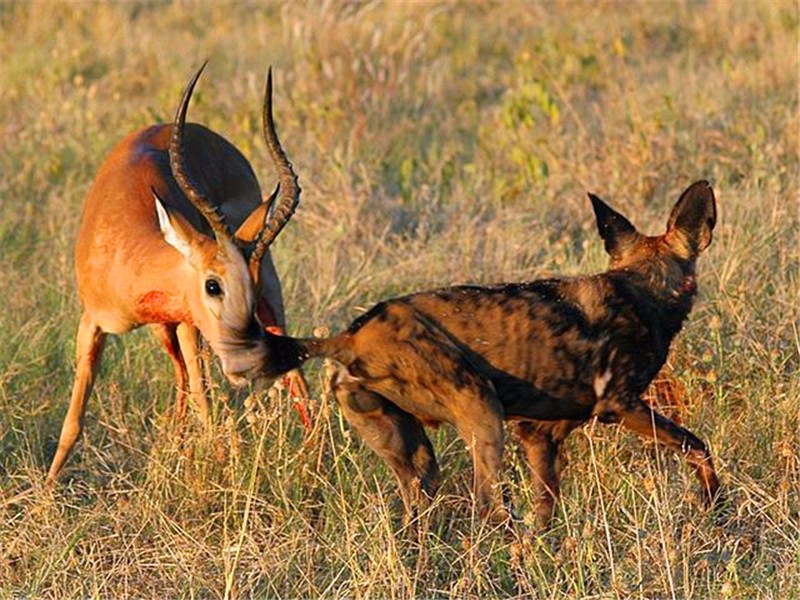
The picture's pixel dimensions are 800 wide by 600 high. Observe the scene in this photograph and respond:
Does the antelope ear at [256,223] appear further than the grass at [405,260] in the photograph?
Yes

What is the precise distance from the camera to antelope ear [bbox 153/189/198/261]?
5016 millimetres

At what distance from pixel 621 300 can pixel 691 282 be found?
0.27 meters

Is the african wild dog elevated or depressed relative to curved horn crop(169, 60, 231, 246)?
depressed

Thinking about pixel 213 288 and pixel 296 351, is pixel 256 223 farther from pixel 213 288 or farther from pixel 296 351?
pixel 296 351

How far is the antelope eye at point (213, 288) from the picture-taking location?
4.85 metres

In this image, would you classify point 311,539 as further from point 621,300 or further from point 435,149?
point 435,149

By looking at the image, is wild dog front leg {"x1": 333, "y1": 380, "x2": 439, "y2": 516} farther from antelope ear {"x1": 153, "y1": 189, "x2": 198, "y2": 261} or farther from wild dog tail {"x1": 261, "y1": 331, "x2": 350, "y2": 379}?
antelope ear {"x1": 153, "y1": 189, "x2": 198, "y2": 261}

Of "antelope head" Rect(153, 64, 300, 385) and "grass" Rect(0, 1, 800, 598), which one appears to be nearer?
"grass" Rect(0, 1, 800, 598)

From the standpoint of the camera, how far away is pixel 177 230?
5.02 metres

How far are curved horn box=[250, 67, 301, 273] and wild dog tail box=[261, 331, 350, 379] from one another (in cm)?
58

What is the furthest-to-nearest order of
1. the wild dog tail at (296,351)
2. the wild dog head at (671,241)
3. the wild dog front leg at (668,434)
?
the wild dog head at (671,241) < the wild dog front leg at (668,434) < the wild dog tail at (296,351)

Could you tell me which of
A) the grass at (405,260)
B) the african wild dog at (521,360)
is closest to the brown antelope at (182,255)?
the grass at (405,260)

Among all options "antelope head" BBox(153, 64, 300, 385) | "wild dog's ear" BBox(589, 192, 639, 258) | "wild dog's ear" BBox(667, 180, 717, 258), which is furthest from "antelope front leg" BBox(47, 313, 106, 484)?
"wild dog's ear" BBox(667, 180, 717, 258)

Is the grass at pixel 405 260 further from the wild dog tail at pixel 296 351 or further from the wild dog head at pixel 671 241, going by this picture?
the wild dog head at pixel 671 241
